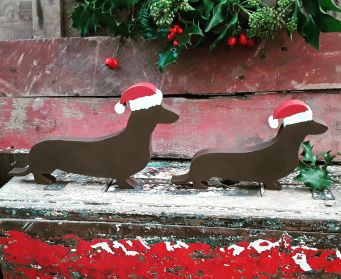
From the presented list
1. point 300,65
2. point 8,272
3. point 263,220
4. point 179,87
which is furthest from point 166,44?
point 8,272

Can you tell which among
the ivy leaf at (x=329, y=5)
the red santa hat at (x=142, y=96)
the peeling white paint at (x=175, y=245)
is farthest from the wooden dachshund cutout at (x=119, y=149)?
the ivy leaf at (x=329, y=5)

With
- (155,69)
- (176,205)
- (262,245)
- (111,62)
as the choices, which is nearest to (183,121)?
(155,69)

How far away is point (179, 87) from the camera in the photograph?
1.64m

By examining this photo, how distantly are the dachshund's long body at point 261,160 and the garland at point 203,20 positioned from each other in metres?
0.37

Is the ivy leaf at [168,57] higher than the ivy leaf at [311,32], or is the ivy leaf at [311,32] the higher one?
the ivy leaf at [311,32]

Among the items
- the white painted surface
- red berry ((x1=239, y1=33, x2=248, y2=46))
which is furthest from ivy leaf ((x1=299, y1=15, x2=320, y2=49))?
the white painted surface

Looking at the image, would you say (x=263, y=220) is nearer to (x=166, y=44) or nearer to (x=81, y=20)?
(x=166, y=44)

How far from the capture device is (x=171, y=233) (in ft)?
3.78

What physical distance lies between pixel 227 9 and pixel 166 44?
25 centimetres

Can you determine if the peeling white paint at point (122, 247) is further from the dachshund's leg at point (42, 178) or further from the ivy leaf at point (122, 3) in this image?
the ivy leaf at point (122, 3)

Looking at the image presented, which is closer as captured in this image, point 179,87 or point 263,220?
point 263,220

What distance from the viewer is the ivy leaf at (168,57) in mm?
1521

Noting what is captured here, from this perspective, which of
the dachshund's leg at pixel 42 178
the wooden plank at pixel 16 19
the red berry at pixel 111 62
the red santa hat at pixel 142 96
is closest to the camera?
the red santa hat at pixel 142 96

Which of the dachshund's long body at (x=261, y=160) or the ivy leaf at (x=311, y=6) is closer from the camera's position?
the dachshund's long body at (x=261, y=160)
